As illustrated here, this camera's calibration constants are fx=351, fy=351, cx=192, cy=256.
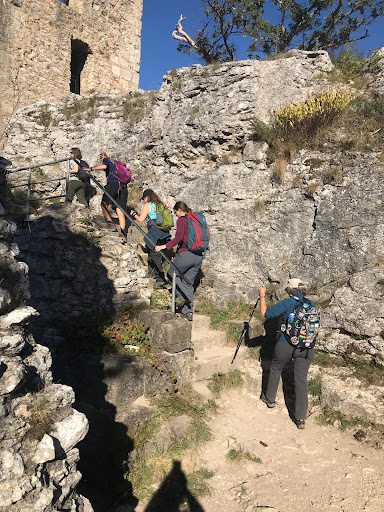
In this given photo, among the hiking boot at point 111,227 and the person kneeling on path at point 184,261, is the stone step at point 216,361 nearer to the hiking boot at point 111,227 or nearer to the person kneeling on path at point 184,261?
the person kneeling on path at point 184,261

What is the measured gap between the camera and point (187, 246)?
5.82 metres

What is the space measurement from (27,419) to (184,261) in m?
3.72

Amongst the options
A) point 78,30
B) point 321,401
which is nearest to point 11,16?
point 78,30

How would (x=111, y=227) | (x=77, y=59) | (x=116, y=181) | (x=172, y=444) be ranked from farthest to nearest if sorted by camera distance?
(x=77, y=59) → (x=116, y=181) → (x=111, y=227) → (x=172, y=444)

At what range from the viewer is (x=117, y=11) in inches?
542

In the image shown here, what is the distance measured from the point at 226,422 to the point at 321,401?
143 cm

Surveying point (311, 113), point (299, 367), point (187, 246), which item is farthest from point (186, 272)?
point (311, 113)

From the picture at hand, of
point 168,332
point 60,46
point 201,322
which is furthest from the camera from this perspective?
point 60,46

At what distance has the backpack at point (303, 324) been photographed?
14.5 ft

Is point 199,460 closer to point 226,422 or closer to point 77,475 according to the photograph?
point 226,422

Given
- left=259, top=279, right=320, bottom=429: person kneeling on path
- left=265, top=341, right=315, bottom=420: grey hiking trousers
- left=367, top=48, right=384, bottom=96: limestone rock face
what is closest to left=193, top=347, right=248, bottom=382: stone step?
left=259, top=279, right=320, bottom=429: person kneeling on path

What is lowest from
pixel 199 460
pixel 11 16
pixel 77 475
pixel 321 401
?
pixel 199 460

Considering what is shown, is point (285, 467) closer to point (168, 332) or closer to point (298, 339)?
point (298, 339)

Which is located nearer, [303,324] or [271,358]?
[303,324]
